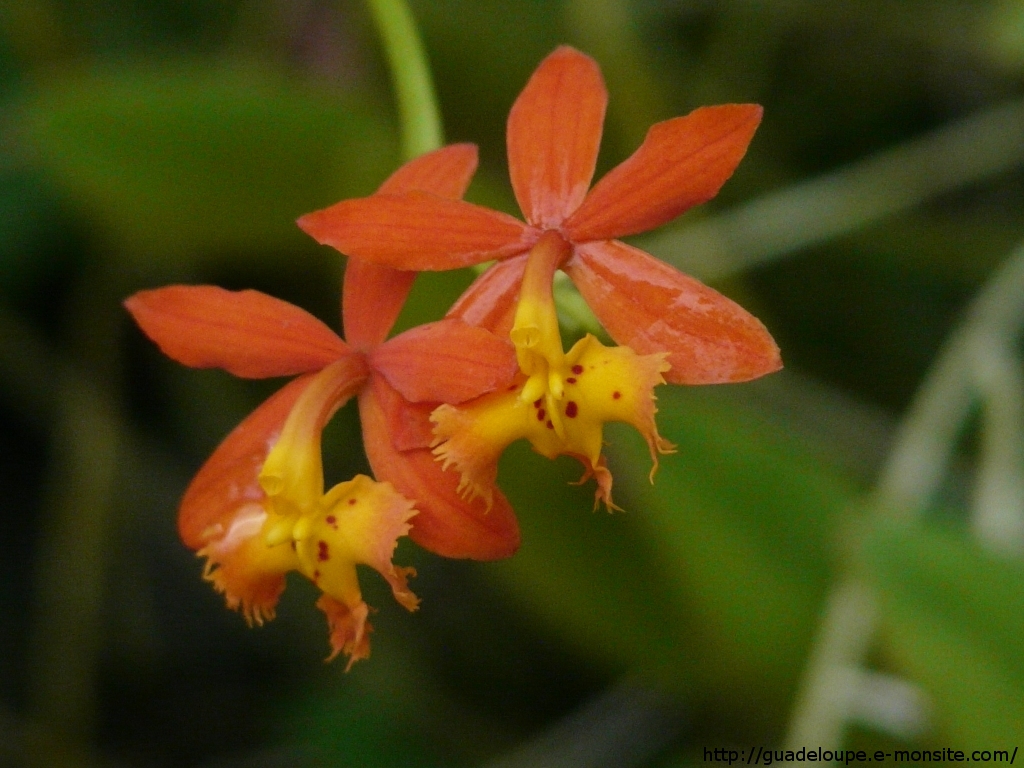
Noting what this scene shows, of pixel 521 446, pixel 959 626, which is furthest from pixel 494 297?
pixel 959 626

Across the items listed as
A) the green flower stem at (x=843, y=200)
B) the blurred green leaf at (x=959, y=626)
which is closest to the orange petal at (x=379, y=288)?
the blurred green leaf at (x=959, y=626)

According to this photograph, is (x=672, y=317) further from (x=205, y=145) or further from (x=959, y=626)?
(x=205, y=145)

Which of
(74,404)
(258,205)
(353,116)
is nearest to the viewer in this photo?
(353,116)

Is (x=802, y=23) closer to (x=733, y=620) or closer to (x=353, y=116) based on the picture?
(x=353, y=116)

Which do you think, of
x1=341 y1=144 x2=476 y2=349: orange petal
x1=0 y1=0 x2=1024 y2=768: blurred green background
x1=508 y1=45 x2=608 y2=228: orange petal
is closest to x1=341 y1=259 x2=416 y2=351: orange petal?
x1=341 y1=144 x2=476 y2=349: orange petal

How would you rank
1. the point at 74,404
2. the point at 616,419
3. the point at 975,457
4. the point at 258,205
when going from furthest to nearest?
the point at 74,404
the point at 975,457
the point at 258,205
the point at 616,419

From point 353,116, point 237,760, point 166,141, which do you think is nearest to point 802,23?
point 353,116
